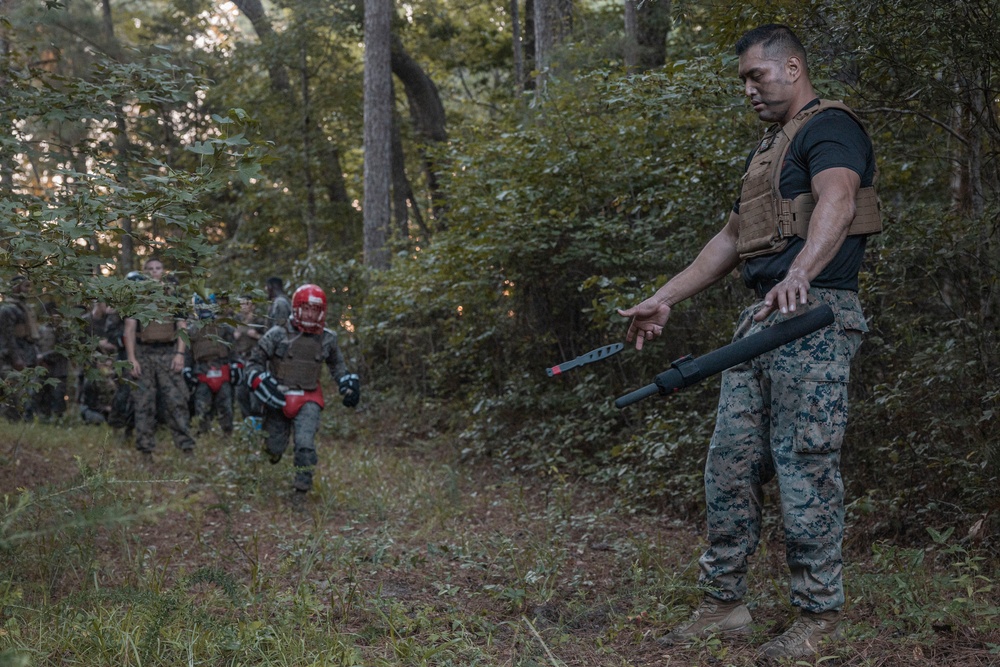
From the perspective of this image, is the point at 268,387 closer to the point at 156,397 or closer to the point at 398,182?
the point at 156,397

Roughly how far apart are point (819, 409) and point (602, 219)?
5.29 meters

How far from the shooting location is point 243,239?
22344 millimetres

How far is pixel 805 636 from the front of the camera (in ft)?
12.5

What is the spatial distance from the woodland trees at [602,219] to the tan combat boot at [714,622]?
1.70 m

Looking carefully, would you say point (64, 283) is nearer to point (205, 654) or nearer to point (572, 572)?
point (205, 654)

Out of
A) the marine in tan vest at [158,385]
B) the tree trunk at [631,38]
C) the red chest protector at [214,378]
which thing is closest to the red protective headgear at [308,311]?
the marine in tan vest at [158,385]

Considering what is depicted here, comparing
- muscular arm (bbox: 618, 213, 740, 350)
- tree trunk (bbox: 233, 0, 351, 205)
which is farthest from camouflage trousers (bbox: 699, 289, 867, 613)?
tree trunk (bbox: 233, 0, 351, 205)

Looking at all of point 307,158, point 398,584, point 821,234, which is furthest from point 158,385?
point 307,158

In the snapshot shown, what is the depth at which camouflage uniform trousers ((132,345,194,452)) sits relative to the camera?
9.91 meters

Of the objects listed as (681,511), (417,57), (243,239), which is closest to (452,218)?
(681,511)

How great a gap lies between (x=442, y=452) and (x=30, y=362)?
20.3 feet

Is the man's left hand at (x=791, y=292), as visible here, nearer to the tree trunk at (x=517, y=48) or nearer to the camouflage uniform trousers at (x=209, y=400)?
the camouflage uniform trousers at (x=209, y=400)

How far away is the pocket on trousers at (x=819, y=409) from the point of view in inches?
149

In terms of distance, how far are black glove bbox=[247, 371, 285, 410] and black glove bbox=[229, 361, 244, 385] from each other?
5.25 meters
